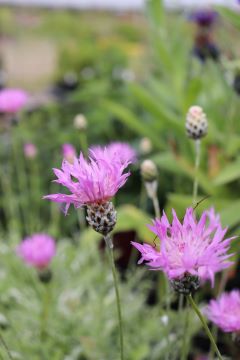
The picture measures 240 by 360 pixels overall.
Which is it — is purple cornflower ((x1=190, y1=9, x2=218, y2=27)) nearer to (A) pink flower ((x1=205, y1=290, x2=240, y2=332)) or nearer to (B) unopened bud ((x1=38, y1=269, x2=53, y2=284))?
(B) unopened bud ((x1=38, y1=269, x2=53, y2=284))

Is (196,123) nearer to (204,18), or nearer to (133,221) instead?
(133,221)

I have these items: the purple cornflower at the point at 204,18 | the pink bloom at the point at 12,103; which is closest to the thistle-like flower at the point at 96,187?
the pink bloom at the point at 12,103

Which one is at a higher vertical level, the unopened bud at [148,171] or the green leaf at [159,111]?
the green leaf at [159,111]

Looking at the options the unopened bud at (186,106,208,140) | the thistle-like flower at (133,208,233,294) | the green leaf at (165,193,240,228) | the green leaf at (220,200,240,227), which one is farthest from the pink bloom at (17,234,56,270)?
the thistle-like flower at (133,208,233,294)

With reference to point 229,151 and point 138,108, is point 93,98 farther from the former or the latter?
point 229,151

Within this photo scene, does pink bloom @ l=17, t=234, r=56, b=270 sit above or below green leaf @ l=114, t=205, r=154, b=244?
below

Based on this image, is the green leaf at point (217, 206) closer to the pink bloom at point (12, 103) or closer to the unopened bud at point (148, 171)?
the unopened bud at point (148, 171)

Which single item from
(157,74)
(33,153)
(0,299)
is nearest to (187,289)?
(0,299)
